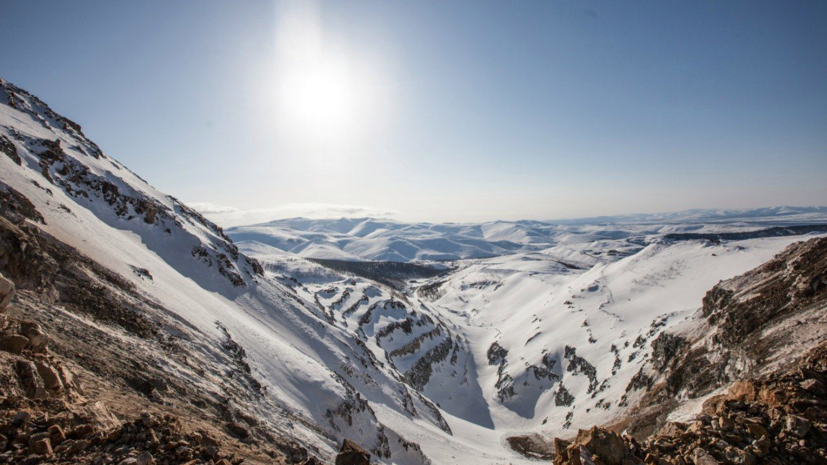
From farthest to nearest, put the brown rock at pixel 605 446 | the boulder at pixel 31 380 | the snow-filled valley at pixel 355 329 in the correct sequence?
the snow-filled valley at pixel 355 329 → the brown rock at pixel 605 446 → the boulder at pixel 31 380

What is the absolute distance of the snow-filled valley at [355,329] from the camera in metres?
28.7

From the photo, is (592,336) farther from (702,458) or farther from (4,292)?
(4,292)

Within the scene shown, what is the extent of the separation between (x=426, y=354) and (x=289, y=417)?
208ft

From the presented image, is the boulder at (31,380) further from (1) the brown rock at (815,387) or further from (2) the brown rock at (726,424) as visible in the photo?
(1) the brown rock at (815,387)

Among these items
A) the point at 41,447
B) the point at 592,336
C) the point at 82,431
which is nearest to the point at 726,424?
the point at 82,431

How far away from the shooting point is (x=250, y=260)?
6000 cm

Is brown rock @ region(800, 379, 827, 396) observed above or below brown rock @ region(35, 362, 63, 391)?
below

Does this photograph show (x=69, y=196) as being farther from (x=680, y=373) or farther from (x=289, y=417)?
(x=680, y=373)

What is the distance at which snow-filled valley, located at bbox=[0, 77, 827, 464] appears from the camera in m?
28.7

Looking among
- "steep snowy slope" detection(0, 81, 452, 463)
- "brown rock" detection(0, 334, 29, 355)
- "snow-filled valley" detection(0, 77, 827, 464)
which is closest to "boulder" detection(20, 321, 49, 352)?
"brown rock" detection(0, 334, 29, 355)

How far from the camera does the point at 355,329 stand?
3113 inches

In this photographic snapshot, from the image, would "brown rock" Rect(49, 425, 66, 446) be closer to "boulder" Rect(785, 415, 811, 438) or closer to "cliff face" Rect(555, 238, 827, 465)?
"cliff face" Rect(555, 238, 827, 465)

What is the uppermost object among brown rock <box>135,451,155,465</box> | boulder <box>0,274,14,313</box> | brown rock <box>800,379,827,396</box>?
boulder <box>0,274,14,313</box>

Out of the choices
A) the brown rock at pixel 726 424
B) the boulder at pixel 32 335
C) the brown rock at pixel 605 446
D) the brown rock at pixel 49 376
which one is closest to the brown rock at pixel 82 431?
the brown rock at pixel 49 376
